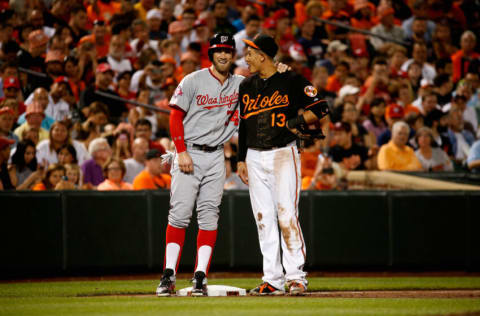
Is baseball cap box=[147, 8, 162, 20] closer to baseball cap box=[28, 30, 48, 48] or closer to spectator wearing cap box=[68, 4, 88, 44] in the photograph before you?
spectator wearing cap box=[68, 4, 88, 44]

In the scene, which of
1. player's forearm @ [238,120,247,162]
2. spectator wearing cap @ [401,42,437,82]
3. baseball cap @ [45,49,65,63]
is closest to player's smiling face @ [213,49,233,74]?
player's forearm @ [238,120,247,162]

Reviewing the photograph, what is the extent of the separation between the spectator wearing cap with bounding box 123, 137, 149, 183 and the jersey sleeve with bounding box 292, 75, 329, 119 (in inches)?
180

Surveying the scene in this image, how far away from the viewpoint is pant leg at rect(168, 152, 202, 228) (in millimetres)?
6754

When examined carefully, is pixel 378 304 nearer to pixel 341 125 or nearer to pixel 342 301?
pixel 342 301

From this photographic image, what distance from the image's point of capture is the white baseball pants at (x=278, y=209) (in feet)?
21.5

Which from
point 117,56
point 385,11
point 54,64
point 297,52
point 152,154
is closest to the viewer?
point 152,154

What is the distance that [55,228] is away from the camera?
9.55 meters

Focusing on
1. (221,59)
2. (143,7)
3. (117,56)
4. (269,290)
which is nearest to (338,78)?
(117,56)

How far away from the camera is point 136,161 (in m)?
11.0

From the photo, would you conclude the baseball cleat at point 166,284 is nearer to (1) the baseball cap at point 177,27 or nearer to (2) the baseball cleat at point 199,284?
(2) the baseball cleat at point 199,284

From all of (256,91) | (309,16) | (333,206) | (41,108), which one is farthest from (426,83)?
(256,91)

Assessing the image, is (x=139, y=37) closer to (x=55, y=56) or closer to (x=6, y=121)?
(x=55, y=56)

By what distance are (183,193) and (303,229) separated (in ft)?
11.5

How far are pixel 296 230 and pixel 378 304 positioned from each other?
0.89 metres
